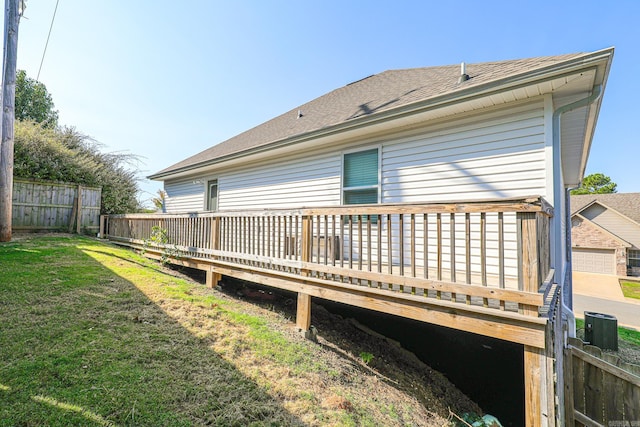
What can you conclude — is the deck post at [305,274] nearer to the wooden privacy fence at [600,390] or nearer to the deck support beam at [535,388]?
the deck support beam at [535,388]

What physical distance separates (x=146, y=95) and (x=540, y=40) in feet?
47.9

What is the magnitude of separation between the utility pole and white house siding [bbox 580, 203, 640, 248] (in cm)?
3398

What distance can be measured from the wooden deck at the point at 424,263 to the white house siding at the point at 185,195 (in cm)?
323

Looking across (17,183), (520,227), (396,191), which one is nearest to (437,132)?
(396,191)

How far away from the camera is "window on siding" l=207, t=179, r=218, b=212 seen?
368 inches

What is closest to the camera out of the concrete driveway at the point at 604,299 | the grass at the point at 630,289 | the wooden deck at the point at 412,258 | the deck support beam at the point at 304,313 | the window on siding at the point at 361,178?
the wooden deck at the point at 412,258

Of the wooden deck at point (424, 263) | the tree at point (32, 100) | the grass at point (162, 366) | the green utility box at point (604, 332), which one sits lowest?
the green utility box at point (604, 332)

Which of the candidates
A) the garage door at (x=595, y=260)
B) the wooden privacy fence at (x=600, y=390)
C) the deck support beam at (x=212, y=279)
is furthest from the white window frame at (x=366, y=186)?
the garage door at (x=595, y=260)

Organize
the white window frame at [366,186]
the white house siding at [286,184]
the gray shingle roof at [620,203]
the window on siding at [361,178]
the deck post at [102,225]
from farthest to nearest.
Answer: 1. the gray shingle roof at [620,203]
2. the deck post at [102,225]
3. the white house siding at [286,184]
4. the window on siding at [361,178]
5. the white window frame at [366,186]

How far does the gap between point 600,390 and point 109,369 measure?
17.9 ft

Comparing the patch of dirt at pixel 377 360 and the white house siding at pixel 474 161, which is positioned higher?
the white house siding at pixel 474 161

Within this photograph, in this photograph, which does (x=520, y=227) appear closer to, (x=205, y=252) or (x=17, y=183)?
(x=205, y=252)

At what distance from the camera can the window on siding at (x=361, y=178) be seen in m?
5.47

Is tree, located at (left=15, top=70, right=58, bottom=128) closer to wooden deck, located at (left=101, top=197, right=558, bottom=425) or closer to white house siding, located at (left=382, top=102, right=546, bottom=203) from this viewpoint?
wooden deck, located at (left=101, top=197, right=558, bottom=425)
